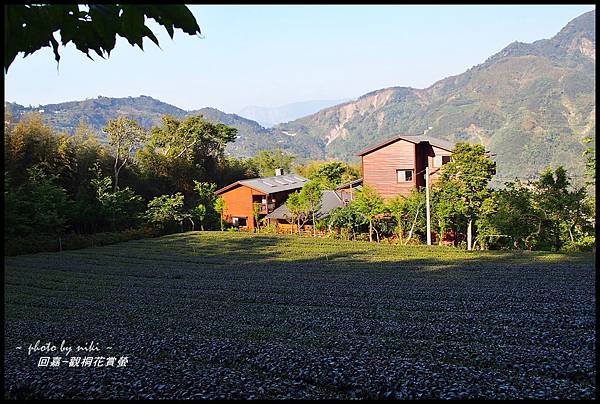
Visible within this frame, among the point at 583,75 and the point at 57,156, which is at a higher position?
the point at 583,75

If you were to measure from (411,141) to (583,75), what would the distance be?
3129 inches

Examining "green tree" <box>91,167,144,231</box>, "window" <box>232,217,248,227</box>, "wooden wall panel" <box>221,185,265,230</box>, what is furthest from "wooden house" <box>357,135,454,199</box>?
"green tree" <box>91,167,144,231</box>

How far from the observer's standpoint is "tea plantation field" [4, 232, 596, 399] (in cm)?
407

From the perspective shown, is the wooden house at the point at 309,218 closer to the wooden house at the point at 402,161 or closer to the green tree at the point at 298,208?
the green tree at the point at 298,208

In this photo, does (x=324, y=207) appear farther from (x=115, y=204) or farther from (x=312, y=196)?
(x=115, y=204)

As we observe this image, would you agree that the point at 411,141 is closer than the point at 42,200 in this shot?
Answer: No

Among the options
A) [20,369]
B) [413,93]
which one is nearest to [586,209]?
[20,369]

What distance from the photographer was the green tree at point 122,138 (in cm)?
2661

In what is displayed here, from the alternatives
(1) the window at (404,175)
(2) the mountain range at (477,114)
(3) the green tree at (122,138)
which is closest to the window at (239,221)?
(3) the green tree at (122,138)

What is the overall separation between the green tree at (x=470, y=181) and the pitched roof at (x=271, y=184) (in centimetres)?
1056

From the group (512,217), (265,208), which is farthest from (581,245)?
(265,208)

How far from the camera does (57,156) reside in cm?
2280

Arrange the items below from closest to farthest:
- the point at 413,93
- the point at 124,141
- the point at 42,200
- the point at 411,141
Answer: the point at 42,200 < the point at 411,141 < the point at 124,141 < the point at 413,93

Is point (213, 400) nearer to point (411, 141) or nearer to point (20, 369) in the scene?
point (20, 369)
